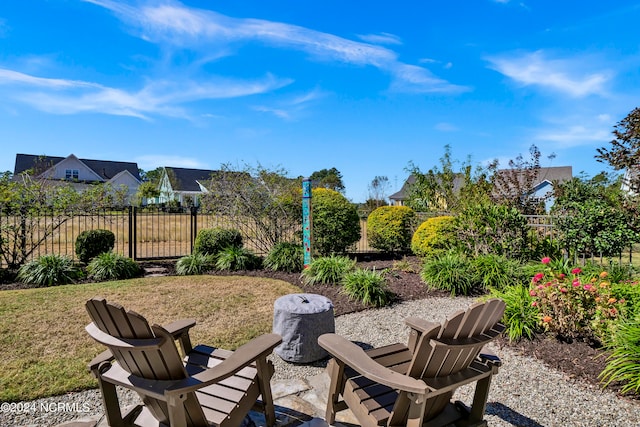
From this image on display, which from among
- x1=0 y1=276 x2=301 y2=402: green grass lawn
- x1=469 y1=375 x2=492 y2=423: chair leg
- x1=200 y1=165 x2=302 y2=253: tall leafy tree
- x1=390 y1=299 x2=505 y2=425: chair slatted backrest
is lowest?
x1=0 y1=276 x2=301 y2=402: green grass lawn

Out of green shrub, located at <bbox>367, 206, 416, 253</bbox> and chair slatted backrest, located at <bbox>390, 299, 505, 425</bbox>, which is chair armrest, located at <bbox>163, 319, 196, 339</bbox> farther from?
green shrub, located at <bbox>367, 206, 416, 253</bbox>

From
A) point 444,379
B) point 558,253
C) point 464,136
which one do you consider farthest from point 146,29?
point 464,136

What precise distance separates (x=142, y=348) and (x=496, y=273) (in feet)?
19.5

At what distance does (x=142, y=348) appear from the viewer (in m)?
1.55

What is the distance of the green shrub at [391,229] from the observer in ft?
34.0

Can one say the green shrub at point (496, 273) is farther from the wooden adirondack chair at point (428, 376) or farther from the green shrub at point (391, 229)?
the wooden adirondack chair at point (428, 376)

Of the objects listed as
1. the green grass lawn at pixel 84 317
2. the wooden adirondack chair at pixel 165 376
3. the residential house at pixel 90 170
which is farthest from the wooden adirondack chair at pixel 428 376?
the residential house at pixel 90 170

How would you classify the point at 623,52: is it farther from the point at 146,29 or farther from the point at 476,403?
the point at 146,29

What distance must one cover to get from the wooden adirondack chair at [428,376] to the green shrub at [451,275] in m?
3.90

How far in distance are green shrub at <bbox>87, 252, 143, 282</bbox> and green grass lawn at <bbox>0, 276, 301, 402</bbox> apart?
62 centimetres

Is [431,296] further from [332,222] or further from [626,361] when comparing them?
[332,222]

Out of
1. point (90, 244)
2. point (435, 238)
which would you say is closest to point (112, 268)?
point (90, 244)

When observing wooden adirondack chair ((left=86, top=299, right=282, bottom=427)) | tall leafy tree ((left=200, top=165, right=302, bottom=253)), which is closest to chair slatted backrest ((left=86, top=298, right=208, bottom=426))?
A: wooden adirondack chair ((left=86, top=299, right=282, bottom=427))

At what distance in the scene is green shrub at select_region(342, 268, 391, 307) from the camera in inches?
211
